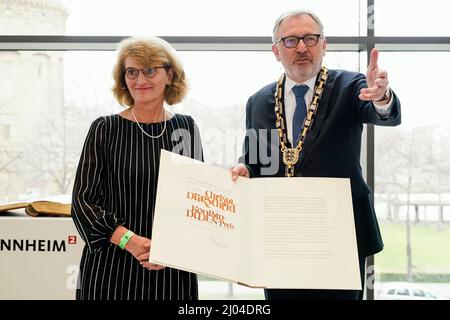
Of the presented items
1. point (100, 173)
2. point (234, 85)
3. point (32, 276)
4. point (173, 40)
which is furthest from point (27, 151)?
point (100, 173)

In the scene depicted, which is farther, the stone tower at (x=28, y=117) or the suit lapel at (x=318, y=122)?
the stone tower at (x=28, y=117)

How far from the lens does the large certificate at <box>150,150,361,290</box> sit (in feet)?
3.96

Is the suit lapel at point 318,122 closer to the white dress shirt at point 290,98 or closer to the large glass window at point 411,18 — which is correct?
the white dress shirt at point 290,98

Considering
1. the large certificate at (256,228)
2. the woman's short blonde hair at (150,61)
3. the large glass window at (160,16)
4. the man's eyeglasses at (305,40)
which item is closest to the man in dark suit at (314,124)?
the man's eyeglasses at (305,40)

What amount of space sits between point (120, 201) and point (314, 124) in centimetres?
68

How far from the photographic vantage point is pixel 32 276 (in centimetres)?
226

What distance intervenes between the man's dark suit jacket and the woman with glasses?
0.83 feet

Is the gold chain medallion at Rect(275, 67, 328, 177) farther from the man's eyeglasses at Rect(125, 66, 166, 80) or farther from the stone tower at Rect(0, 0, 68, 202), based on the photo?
the stone tower at Rect(0, 0, 68, 202)

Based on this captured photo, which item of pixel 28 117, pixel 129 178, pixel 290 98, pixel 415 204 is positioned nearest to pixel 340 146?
pixel 290 98

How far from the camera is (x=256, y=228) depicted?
1.26 m

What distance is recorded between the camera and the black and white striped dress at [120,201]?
1.50 metres
